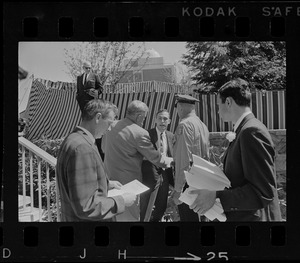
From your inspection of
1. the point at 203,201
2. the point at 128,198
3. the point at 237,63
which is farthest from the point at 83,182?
the point at 237,63

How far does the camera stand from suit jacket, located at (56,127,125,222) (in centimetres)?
728

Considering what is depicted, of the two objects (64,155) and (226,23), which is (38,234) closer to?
(64,155)

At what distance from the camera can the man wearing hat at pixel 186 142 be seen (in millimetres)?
7449

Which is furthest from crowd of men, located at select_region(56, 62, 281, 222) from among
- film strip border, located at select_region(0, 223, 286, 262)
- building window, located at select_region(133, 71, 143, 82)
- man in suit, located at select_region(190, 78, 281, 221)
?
building window, located at select_region(133, 71, 143, 82)

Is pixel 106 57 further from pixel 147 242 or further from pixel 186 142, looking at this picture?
pixel 147 242

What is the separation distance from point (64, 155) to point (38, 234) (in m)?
0.86

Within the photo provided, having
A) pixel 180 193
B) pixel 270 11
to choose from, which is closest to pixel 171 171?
pixel 180 193

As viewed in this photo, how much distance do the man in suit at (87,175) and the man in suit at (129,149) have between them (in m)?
0.09

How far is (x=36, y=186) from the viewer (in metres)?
7.55

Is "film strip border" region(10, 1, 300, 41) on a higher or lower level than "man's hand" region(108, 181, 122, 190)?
higher

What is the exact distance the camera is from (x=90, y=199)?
731 cm

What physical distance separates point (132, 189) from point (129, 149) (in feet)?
1.31

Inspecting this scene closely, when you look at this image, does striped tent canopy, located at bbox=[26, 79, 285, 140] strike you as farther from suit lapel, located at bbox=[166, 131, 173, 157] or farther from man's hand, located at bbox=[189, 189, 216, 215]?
man's hand, located at bbox=[189, 189, 216, 215]

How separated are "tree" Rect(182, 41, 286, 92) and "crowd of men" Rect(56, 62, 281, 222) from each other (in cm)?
12
